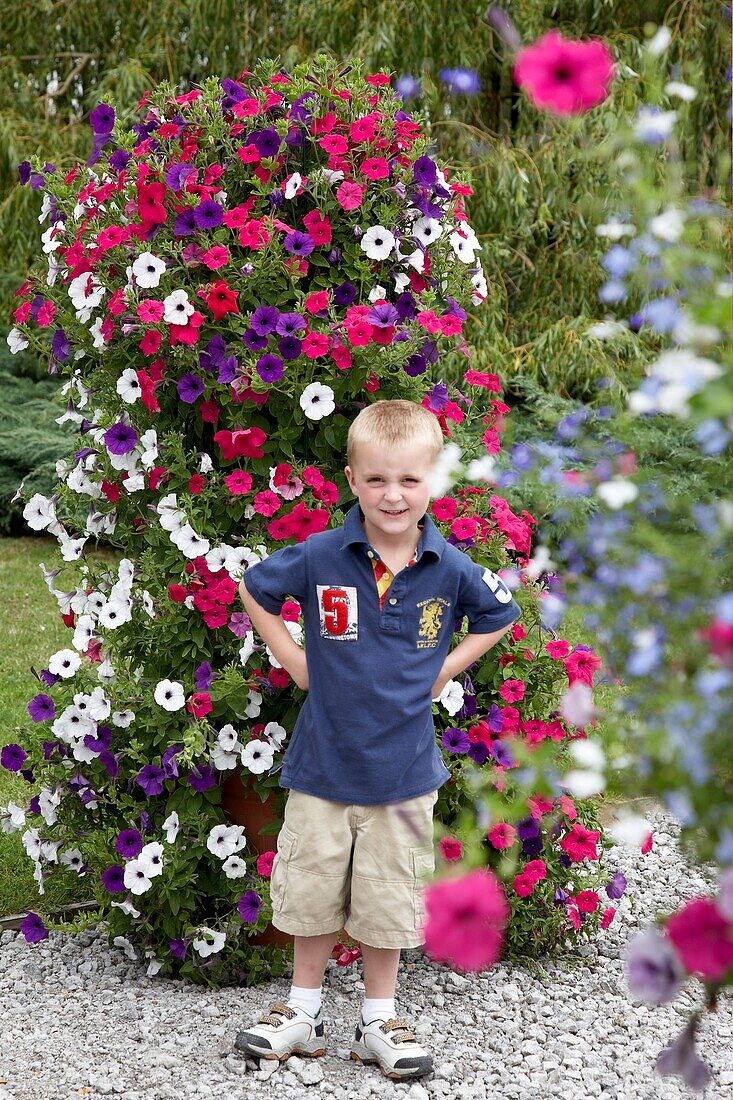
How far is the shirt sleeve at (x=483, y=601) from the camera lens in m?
2.52

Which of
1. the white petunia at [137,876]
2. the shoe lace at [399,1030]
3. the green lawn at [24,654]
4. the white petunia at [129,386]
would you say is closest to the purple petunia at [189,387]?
the white petunia at [129,386]

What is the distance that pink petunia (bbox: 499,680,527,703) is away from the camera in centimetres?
297

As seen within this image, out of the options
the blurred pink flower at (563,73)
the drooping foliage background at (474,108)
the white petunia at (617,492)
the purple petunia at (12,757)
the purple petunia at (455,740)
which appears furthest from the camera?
the drooping foliage background at (474,108)

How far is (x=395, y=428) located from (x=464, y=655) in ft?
1.61

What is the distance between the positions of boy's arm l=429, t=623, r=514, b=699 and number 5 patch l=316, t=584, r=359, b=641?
0.72 feet

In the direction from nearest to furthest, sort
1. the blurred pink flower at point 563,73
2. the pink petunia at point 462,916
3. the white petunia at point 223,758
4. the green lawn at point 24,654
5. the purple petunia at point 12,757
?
the pink petunia at point 462,916 < the blurred pink flower at point 563,73 < the white petunia at point 223,758 < the purple petunia at point 12,757 < the green lawn at point 24,654

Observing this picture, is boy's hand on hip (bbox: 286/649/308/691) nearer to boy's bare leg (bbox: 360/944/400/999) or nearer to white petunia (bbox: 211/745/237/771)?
white petunia (bbox: 211/745/237/771)

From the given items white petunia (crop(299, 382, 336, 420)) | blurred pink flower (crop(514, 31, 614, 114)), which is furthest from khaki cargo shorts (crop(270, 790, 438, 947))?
blurred pink flower (crop(514, 31, 614, 114))

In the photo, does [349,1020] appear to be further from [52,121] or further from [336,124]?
[52,121]

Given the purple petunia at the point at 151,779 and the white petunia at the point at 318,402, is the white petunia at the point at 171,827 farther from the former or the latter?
the white petunia at the point at 318,402

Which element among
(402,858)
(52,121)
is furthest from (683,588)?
(52,121)

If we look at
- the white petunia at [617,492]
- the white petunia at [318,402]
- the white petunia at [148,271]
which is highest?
the white petunia at [617,492]

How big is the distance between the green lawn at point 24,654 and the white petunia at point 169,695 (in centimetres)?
51

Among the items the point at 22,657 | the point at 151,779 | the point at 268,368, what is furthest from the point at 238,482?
the point at 22,657
